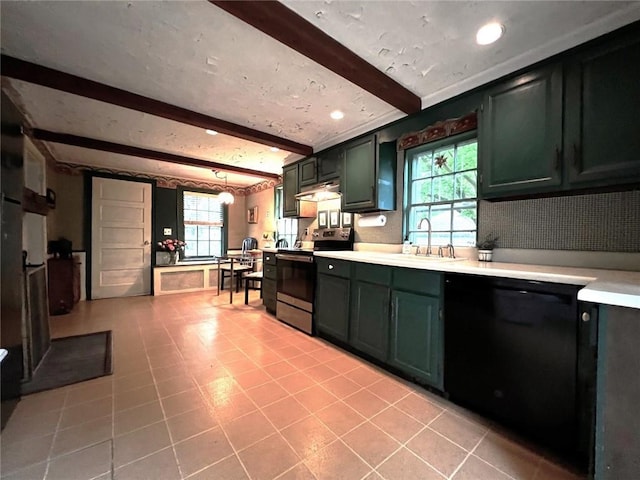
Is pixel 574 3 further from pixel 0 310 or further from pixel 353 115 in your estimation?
pixel 0 310

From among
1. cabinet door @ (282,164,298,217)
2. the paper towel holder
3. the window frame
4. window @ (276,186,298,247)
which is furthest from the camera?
the window frame

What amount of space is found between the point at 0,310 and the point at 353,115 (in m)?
3.05

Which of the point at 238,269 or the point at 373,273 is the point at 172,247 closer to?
the point at 238,269

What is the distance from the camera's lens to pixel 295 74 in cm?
199

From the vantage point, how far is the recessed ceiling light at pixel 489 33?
4.87 ft

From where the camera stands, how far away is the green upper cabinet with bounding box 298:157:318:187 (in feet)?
Answer: 11.8

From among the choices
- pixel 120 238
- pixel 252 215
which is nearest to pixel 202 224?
pixel 252 215

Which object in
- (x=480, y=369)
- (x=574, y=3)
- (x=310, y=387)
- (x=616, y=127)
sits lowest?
(x=310, y=387)

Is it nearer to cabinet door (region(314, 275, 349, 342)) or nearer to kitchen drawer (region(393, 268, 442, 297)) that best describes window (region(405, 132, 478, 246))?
kitchen drawer (region(393, 268, 442, 297))

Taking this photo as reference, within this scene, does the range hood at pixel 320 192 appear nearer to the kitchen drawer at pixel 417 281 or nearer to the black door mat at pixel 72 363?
the kitchen drawer at pixel 417 281

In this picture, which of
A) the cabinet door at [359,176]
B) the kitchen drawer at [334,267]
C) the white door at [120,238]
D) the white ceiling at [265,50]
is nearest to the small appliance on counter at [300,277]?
the kitchen drawer at [334,267]

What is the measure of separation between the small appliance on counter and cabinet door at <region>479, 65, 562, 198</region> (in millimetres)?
1699

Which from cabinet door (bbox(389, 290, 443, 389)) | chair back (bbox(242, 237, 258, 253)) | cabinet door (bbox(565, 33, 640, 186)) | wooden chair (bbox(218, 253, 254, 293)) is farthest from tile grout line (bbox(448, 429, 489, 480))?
chair back (bbox(242, 237, 258, 253))

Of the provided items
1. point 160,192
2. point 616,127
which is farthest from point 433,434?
point 160,192
